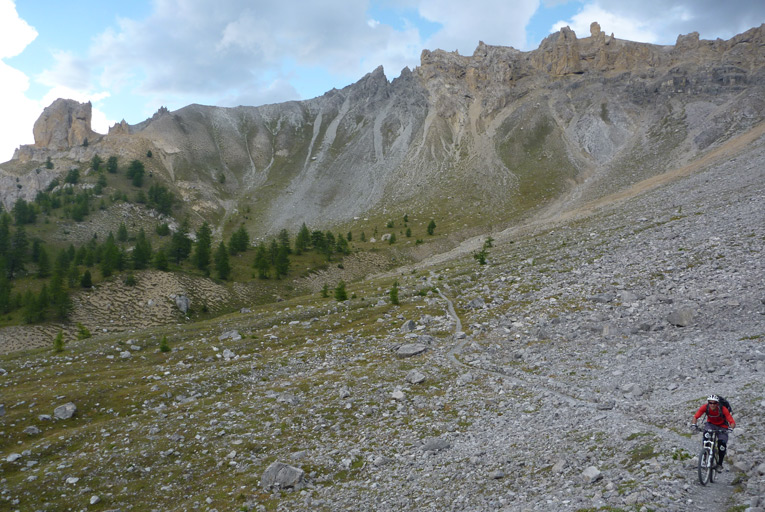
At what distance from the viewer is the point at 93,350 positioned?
135 ft

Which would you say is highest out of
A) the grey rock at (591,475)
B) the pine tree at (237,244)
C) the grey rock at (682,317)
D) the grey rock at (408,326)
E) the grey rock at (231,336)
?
the pine tree at (237,244)

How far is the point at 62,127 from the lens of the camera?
630ft

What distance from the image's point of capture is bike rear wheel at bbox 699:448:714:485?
11.6m

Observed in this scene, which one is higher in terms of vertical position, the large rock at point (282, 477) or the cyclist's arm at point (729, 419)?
the cyclist's arm at point (729, 419)

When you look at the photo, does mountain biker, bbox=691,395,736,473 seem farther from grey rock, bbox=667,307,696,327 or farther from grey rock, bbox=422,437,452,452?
grey rock, bbox=667,307,696,327

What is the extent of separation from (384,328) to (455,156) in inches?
5013

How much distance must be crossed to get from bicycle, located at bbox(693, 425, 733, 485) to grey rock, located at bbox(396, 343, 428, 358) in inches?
807

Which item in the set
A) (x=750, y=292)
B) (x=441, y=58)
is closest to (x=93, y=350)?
(x=750, y=292)

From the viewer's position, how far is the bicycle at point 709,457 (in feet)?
38.1

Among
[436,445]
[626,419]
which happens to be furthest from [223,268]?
[626,419]

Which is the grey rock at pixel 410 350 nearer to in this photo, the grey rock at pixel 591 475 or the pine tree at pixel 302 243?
the grey rock at pixel 591 475

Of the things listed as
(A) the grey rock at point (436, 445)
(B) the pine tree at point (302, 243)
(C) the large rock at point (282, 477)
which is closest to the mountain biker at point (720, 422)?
(A) the grey rock at point (436, 445)

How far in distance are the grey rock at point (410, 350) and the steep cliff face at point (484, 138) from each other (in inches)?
3471

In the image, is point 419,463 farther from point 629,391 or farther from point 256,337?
point 256,337
